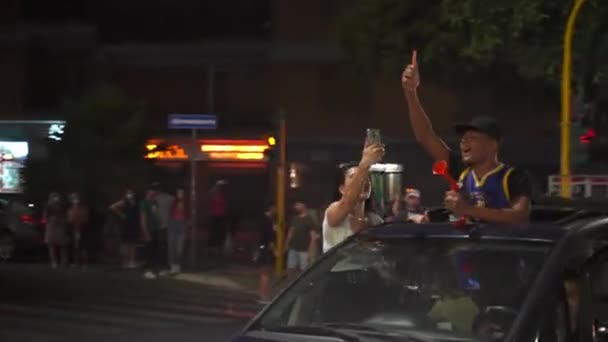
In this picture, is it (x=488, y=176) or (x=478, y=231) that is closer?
(x=478, y=231)

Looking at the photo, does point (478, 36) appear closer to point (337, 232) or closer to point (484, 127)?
point (337, 232)

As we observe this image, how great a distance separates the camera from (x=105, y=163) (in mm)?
20328

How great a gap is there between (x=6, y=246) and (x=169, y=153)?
451cm

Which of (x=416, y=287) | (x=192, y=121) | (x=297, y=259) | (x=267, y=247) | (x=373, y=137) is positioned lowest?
(x=297, y=259)

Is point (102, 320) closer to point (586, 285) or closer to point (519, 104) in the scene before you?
point (586, 285)

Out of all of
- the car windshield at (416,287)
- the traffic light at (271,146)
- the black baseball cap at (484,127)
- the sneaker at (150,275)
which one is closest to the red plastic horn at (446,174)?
the car windshield at (416,287)

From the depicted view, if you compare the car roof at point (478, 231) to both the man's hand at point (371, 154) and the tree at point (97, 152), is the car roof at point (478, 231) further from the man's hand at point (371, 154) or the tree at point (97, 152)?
the tree at point (97, 152)

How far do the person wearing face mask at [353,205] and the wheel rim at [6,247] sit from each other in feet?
47.6

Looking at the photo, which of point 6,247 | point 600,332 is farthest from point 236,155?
point 600,332

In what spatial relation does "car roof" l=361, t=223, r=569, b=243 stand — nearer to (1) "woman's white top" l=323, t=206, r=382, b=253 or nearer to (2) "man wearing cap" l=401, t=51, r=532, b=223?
(2) "man wearing cap" l=401, t=51, r=532, b=223

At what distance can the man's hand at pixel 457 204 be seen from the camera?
4320 millimetres

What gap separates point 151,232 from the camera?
18.3 m

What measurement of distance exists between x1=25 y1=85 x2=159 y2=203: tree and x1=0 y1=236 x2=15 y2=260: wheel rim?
1150 millimetres

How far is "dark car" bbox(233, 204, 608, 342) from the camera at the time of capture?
3967 millimetres
